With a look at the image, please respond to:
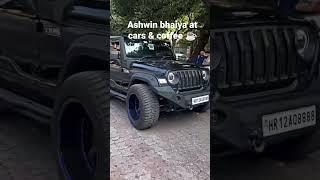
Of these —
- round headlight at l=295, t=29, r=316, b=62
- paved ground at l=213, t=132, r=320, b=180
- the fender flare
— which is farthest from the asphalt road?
round headlight at l=295, t=29, r=316, b=62

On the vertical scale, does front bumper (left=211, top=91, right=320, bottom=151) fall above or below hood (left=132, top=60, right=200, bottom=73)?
below

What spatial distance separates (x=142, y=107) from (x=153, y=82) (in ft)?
0.39

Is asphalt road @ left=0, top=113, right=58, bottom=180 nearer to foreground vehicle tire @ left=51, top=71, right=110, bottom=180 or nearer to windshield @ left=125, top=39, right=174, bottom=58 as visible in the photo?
foreground vehicle tire @ left=51, top=71, right=110, bottom=180

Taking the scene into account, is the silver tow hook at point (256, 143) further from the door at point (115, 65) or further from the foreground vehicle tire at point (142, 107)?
the door at point (115, 65)

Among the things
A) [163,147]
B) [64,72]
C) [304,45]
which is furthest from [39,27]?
[304,45]

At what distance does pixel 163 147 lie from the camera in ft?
6.40

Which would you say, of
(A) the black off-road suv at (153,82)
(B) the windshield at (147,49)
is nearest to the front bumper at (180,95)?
(A) the black off-road suv at (153,82)

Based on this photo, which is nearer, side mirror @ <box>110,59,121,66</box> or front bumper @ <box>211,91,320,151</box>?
side mirror @ <box>110,59,121,66</box>

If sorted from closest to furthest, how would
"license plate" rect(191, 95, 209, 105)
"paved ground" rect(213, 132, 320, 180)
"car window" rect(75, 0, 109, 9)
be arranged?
"car window" rect(75, 0, 109, 9) → "license plate" rect(191, 95, 209, 105) → "paved ground" rect(213, 132, 320, 180)

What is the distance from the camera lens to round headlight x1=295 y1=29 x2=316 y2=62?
2.12 meters

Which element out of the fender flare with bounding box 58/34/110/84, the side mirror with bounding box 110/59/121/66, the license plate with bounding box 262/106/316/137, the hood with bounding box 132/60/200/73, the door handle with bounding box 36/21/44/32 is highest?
the door handle with bounding box 36/21/44/32

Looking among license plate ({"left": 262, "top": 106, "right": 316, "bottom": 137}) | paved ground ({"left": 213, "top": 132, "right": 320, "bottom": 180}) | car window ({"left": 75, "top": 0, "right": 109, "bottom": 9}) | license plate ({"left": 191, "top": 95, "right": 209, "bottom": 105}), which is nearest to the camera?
car window ({"left": 75, "top": 0, "right": 109, "bottom": 9})

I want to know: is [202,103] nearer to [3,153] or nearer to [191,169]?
[191,169]

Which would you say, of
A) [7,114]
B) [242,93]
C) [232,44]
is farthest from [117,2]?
[7,114]
